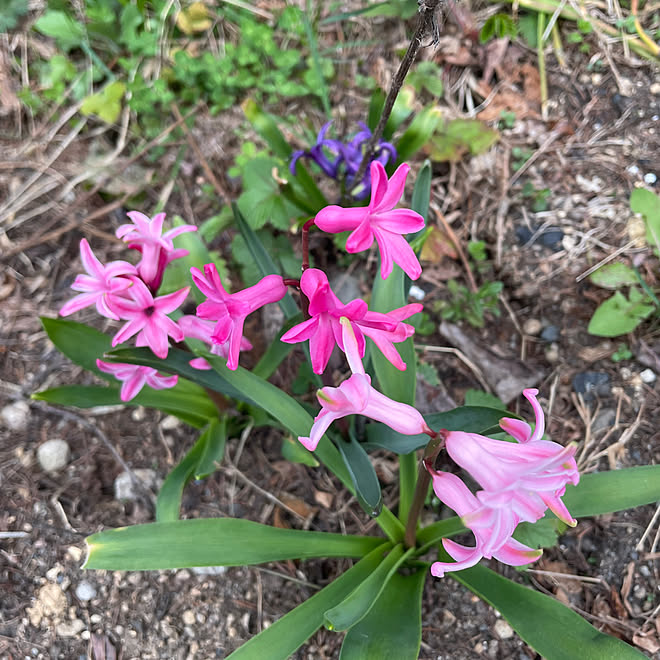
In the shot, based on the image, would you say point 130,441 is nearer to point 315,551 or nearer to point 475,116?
point 315,551

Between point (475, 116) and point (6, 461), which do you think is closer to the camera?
point (6, 461)

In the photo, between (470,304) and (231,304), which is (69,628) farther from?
(470,304)

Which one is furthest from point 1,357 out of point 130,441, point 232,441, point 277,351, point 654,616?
point 654,616

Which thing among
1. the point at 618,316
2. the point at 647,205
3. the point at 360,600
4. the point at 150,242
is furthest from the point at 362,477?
the point at 647,205

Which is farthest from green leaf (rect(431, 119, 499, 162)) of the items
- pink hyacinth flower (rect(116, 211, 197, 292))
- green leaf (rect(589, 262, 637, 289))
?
pink hyacinth flower (rect(116, 211, 197, 292))

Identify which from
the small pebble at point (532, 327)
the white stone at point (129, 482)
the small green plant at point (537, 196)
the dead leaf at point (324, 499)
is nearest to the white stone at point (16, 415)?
the white stone at point (129, 482)

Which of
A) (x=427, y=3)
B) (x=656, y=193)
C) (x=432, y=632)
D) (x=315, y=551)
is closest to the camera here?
(x=427, y=3)

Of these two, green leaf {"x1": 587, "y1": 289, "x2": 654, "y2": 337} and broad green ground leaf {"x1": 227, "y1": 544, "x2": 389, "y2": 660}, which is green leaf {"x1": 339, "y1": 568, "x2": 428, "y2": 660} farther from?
green leaf {"x1": 587, "y1": 289, "x2": 654, "y2": 337}
